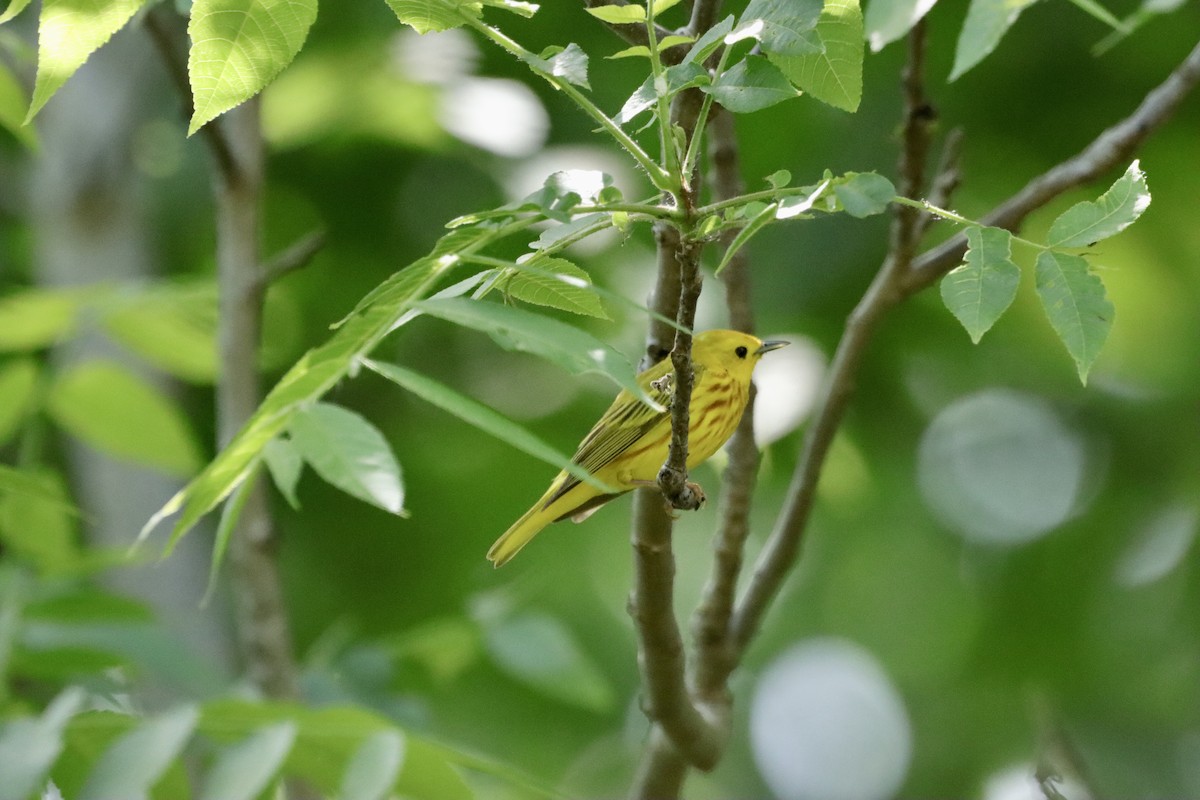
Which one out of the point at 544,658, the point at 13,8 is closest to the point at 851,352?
the point at 544,658

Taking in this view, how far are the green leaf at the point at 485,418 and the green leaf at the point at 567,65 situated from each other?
19.0 inches

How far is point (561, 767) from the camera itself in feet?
28.8

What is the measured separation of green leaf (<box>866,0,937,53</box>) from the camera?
6.28 ft

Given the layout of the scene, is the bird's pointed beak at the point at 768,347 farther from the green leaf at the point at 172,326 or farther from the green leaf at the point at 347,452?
the green leaf at the point at 347,452

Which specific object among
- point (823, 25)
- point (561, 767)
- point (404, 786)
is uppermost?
point (823, 25)

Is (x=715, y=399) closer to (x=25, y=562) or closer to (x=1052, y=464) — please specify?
(x=25, y=562)

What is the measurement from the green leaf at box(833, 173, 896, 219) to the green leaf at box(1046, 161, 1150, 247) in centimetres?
36

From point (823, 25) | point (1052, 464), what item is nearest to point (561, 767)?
point (1052, 464)

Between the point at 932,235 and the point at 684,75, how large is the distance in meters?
5.94

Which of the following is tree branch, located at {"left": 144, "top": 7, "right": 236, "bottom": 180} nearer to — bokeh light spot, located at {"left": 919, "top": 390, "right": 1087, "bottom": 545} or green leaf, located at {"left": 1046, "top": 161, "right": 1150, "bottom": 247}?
green leaf, located at {"left": 1046, "top": 161, "right": 1150, "bottom": 247}

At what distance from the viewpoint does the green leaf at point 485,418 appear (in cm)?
169

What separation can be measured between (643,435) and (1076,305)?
203cm

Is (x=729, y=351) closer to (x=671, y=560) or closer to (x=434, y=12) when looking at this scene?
(x=671, y=560)

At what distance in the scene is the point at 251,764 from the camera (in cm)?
253
